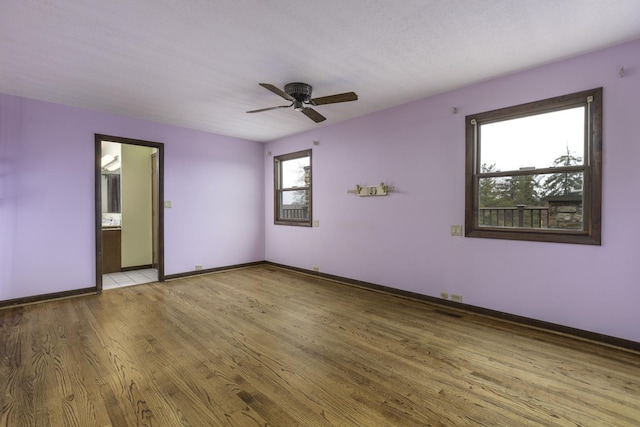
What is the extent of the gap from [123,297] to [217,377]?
2.85m

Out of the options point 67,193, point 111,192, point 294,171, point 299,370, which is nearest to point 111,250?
point 111,192

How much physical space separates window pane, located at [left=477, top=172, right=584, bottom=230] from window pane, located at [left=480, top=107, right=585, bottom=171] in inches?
5.9

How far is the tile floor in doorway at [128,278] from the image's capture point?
16.2 ft

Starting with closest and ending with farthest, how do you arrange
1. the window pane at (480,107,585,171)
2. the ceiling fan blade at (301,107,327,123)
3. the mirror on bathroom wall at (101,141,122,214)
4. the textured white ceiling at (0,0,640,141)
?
the textured white ceiling at (0,0,640,141) → the window pane at (480,107,585,171) → the ceiling fan blade at (301,107,327,123) → the mirror on bathroom wall at (101,141,122,214)

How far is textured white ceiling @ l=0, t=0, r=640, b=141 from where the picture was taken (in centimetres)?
220

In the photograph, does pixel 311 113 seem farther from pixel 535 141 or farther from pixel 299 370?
pixel 299 370

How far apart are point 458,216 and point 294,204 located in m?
3.26

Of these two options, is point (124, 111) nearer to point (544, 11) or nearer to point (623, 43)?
point (544, 11)

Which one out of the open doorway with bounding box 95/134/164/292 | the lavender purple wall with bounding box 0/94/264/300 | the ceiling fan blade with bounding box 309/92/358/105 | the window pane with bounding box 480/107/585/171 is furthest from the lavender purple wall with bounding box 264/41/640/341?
the open doorway with bounding box 95/134/164/292

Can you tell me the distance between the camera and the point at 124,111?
446cm

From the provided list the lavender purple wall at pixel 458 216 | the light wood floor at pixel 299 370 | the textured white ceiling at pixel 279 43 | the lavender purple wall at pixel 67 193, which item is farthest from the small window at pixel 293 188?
the light wood floor at pixel 299 370

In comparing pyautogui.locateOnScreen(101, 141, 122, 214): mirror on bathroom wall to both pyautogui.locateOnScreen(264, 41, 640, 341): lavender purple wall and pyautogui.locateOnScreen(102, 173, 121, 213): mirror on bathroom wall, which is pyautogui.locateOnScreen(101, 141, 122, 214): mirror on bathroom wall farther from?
pyautogui.locateOnScreen(264, 41, 640, 341): lavender purple wall

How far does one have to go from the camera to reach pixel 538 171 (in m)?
3.15

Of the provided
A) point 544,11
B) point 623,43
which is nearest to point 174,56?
point 544,11
